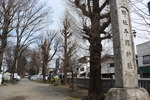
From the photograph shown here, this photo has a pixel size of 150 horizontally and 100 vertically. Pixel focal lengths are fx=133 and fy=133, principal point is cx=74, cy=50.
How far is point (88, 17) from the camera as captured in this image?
27.9ft

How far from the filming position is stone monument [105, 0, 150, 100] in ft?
12.4

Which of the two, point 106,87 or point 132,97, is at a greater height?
point 132,97

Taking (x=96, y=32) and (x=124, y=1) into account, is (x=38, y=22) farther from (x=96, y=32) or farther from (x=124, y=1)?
(x=124, y=1)

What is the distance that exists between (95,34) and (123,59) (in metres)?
3.70

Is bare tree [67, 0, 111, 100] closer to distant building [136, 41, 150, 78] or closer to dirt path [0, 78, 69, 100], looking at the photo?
dirt path [0, 78, 69, 100]

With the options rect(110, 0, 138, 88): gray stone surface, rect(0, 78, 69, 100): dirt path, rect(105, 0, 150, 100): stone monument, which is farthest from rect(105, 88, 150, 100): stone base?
rect(0, 78, 69, 100): dirt path

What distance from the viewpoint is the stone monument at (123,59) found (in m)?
3.78

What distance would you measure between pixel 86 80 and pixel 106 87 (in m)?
4.01

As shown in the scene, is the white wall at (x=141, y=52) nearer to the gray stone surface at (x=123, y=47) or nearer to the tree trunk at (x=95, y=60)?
the tree trunk at (x=95, y=60)

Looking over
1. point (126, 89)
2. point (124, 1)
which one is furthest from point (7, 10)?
point (126, 89)

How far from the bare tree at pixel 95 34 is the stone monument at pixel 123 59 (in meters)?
3.08

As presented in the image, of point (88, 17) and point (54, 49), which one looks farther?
point (54, 49)

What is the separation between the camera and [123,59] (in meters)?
4.14

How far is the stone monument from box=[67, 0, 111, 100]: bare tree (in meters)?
3.08
